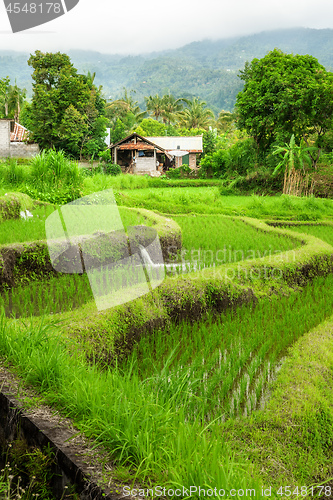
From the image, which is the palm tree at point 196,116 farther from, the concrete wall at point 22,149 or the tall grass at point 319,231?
the tall grass at point 319,231

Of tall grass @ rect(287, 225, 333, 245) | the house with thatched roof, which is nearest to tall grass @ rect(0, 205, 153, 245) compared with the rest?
tall grass @ rect(287, 225, 333, 245)

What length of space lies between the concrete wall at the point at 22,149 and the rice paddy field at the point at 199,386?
18045mm

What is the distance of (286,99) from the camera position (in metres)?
16.4

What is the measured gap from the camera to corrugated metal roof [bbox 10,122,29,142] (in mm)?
23016

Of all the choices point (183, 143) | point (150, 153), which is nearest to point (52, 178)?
point (150, 153)

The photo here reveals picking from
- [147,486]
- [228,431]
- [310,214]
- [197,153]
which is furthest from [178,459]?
[197,153]

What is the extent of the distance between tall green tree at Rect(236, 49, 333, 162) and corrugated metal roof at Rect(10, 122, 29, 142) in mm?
12185

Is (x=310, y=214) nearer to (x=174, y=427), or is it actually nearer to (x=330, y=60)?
(x=174, y=427)

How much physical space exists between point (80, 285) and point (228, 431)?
2.52 metres

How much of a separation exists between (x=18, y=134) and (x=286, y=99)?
15.2 m

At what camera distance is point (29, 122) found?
68.7 feet

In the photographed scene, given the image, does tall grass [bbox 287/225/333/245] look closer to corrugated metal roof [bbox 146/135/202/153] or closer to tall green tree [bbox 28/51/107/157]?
tall green tree [bbox 28/51/107/157]

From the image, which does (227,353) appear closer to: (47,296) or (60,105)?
(47,296)

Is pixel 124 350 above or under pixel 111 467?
under
